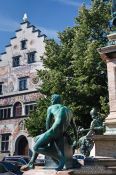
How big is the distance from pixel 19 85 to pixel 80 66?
56.2 ft

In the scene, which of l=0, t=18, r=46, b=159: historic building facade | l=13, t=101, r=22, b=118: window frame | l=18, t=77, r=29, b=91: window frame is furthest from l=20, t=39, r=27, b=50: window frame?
l=13, t=101, r=22, b=118: window frame

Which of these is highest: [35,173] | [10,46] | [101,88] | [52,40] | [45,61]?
[10,46]

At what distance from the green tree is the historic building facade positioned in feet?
36.0

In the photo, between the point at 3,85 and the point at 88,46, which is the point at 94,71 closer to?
the point at 88,46

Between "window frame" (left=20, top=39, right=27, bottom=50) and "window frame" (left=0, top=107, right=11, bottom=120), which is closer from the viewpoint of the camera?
"window frame" (left=0, top=107, right=11, bottom=120)

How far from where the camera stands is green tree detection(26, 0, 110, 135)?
24875 millimetres

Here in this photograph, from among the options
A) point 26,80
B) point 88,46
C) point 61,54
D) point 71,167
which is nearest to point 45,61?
point 61,54

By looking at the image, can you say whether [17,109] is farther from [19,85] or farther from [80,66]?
[80,66]

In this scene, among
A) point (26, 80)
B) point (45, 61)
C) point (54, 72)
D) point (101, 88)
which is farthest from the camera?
point (26, 80)

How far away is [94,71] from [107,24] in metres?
4.22

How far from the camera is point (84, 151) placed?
13398 mm

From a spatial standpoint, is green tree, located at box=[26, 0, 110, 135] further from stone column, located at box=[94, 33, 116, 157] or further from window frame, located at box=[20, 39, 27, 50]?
window frame, located at box=[20, 39, 27, 50]

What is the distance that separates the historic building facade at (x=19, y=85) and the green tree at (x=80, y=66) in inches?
432

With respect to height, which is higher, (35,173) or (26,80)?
(26,80)
